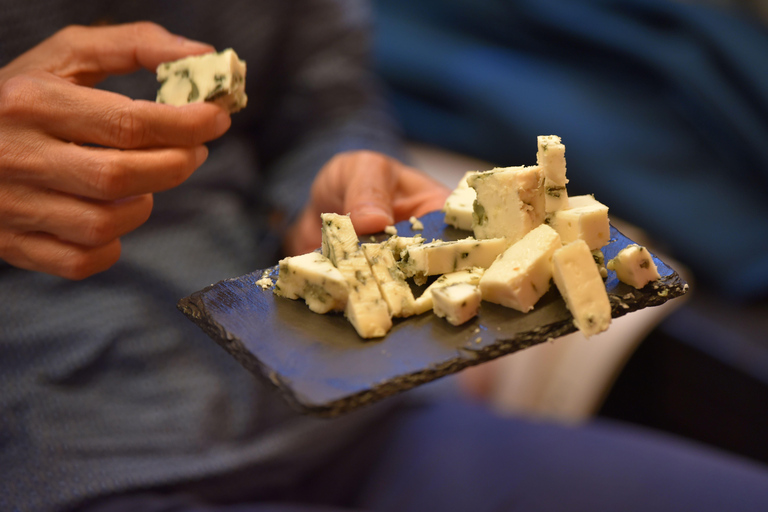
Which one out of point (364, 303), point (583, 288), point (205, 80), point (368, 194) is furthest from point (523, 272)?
point (205, 80)

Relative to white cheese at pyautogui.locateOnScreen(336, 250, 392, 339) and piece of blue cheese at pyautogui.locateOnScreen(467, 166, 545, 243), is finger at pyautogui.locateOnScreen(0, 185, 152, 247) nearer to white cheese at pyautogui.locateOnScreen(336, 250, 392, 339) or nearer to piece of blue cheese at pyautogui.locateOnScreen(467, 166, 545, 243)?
white cheese at pyautogui.locateOnScreen(336, 250, 392, 339)

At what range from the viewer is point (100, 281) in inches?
37.4

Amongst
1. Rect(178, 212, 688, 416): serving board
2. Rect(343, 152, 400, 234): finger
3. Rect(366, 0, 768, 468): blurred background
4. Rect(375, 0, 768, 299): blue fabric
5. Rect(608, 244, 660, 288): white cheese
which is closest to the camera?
Rect(178, 212, 688, 416): serving board

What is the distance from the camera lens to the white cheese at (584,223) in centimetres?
74

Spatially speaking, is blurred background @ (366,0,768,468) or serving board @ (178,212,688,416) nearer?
serving board @ (178,212,688,416)

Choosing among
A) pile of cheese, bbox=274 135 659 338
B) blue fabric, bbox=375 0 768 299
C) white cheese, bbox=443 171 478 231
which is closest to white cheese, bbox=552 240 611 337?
pile of cheese, bbox=274 135 659 338

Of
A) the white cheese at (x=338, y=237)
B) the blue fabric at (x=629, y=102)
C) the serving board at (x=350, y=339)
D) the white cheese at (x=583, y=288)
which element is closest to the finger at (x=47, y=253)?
the serving board at (x=350, y=339)

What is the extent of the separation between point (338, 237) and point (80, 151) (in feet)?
0.90

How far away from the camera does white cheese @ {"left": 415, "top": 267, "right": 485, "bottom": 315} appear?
0.70 m

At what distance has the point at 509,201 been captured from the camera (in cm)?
73

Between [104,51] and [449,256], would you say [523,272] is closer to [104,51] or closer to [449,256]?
[449,256]

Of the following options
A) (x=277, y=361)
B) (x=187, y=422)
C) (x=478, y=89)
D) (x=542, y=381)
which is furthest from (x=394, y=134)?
(x=277, y=361)

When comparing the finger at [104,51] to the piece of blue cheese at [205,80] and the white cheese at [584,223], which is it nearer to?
the piece of blue cheese at [205,80]

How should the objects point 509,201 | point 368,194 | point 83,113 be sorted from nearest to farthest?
1. point 83,113
2. point 509,201
3. point 368,194
